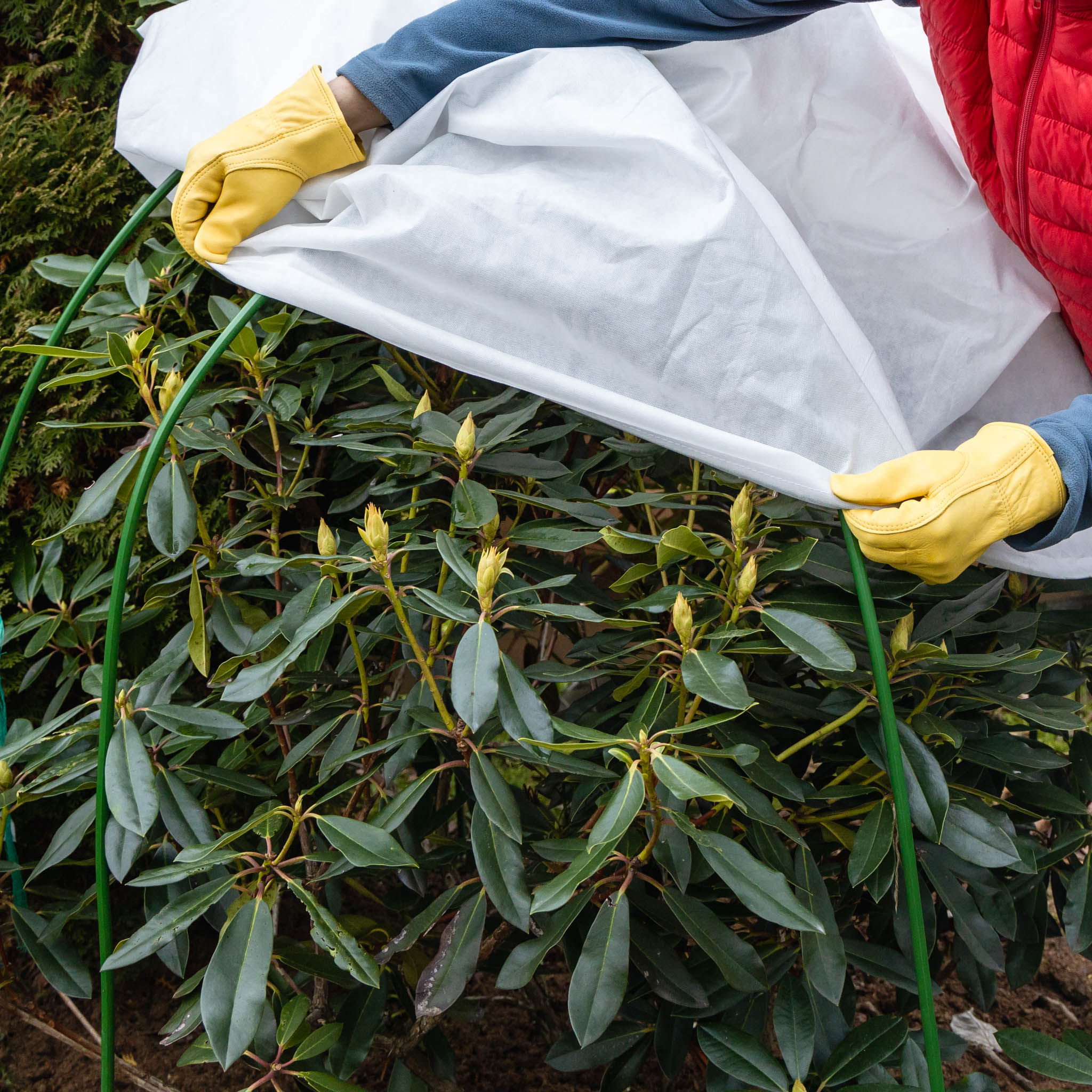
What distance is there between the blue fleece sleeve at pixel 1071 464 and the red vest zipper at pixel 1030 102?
0.22m

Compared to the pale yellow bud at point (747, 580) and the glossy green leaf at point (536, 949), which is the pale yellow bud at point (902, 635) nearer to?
the pale yellow bud at point (747, 580)

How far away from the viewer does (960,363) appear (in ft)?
3.38

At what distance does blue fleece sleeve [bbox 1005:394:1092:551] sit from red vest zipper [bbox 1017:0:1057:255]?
0.73ft

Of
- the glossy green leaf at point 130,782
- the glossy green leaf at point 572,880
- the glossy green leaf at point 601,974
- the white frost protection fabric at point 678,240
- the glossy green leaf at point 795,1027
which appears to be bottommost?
the glossy green leaf at point 795,1027

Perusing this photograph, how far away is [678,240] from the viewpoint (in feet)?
2.82

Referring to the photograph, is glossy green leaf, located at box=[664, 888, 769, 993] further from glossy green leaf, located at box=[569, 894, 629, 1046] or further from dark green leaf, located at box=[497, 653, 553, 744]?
dark green leaf, located at box=[497, 653, 553, 744]

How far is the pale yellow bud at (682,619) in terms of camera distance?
34.2 inches

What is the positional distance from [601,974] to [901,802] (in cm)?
31

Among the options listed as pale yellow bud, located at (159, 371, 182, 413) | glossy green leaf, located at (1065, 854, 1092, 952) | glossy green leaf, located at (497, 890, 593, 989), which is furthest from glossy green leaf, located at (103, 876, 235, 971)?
glossy green leaf, located at (1065, 854, 1092, 952)

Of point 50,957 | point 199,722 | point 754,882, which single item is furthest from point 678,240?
point 50,957

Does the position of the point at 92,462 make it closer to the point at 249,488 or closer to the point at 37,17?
the point at 249,488

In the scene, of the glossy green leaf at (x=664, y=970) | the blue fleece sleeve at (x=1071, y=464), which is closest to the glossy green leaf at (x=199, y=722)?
the glossy green leaf at (x=664, y=970)

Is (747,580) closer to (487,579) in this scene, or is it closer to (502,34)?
(487,579)

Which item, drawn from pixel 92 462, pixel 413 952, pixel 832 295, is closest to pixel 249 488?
pixel 92 462
